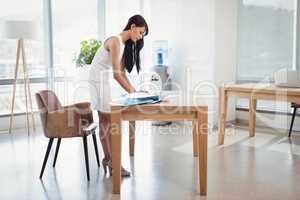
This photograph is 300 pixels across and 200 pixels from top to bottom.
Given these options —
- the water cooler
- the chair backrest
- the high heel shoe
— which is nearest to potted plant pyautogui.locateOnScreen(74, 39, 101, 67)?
the water cooler

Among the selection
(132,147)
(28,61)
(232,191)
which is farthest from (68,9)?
(232,191)

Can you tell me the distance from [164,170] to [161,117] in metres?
0.83

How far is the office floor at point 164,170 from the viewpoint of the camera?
328 centimetres

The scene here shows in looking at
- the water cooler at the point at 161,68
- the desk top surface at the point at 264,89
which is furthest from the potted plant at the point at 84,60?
the desk top surface at the point at 264,89

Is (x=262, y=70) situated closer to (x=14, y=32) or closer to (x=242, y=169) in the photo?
(x=242, y=169)

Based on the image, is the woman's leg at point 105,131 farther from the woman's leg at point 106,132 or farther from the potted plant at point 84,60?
Answer: the potted plant at point 84,60

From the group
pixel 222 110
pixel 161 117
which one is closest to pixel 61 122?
pixel 161 117

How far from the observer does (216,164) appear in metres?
4.11

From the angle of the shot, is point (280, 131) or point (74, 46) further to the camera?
point (74, 46)

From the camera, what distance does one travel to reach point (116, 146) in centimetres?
330

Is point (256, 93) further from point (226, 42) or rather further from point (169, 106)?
point (169, 106)

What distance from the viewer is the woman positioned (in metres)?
3.53

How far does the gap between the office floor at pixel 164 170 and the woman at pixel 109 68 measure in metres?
0.39

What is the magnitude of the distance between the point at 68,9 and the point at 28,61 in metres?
1.15
